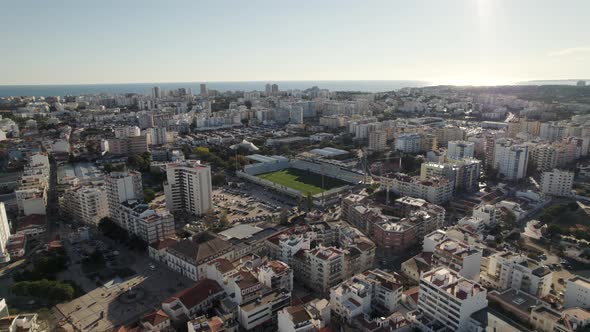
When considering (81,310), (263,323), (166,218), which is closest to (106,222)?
(166,218)

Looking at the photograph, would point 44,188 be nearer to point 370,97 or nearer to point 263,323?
point 263,323

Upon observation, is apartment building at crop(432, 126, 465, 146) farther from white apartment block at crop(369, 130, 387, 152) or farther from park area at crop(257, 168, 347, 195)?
park area at crop(257, 168, 347, 195)

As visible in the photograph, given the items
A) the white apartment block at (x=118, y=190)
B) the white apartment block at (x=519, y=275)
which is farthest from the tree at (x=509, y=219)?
the white apartment block at (x=118, y=190)

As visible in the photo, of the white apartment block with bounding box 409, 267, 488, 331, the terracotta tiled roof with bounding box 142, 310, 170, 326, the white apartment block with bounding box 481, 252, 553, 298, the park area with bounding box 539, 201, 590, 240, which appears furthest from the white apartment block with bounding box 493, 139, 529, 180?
the terracotta tiled roof with bounding box 142, 310, 170, 326

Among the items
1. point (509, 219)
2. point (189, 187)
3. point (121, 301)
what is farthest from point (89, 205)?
point (509, 219)

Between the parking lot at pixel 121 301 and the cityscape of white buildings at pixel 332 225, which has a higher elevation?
the cityscape of white buildings at pixel 332 225

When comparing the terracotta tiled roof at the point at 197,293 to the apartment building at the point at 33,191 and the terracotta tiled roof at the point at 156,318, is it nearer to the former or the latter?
the terracotta tiled roof at the point at 156,318
